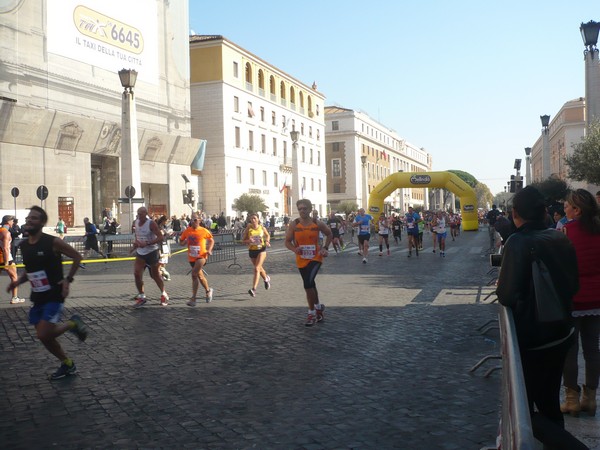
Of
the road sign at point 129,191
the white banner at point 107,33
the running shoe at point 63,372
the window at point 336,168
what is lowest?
the running shoe at point 63,372

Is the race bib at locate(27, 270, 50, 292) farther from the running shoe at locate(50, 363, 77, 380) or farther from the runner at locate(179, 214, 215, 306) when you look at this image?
the runner at locate(179, 214, 215, 306)

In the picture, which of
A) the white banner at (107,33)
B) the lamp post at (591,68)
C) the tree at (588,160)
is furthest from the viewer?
the white banner at (107,33)

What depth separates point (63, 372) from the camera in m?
6.05

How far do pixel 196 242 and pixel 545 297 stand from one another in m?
8.54

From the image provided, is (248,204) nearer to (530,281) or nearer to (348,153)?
(348,153)

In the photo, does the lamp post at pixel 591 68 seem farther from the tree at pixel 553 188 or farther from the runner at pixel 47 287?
the runner at pixel 47 287

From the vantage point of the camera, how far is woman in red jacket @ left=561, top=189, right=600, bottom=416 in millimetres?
4527

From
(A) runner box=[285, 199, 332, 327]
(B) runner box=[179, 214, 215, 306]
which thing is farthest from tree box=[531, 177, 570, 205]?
(A) runner box=[285, 199, 332, 327]

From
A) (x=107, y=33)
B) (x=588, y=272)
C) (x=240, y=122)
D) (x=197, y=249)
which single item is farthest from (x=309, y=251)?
(x=240, y=122)

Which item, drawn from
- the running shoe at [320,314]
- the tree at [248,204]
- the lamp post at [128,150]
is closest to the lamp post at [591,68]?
the running shoe at [320,314]

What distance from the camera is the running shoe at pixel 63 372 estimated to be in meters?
6.01

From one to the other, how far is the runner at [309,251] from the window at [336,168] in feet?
258

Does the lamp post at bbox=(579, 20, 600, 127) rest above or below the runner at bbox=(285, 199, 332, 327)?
above

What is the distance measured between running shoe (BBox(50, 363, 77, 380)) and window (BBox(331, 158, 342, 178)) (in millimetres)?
82159
